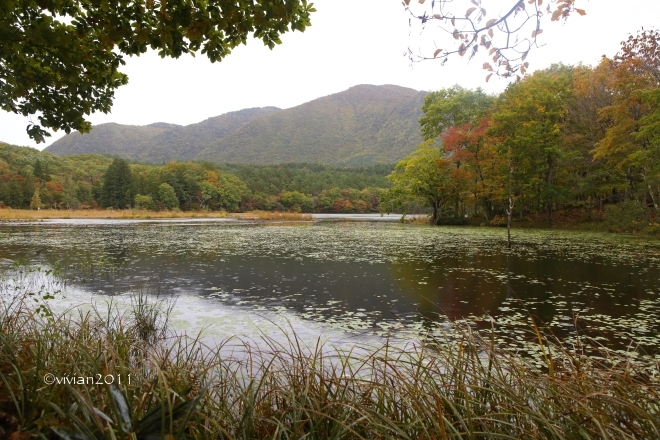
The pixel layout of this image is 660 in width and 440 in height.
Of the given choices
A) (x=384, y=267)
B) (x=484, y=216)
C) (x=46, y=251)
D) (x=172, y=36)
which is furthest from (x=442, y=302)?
(x=484, y=216)

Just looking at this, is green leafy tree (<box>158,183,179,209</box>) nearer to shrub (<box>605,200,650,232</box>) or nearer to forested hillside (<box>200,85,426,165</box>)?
shrub (<box>605,200,650,232</box>)

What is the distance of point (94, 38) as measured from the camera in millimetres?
4488

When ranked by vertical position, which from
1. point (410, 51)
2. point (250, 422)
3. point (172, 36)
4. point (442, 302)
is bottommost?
point (442, 302)

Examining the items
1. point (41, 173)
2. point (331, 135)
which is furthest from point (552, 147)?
point (331, 135)

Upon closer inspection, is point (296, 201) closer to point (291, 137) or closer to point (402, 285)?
point (402, 285)

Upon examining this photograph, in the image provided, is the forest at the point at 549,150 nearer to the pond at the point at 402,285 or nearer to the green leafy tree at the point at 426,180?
the green leafy tree at the point at 426,180

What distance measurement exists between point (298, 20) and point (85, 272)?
29.3ft

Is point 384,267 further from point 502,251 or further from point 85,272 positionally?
point 85,272

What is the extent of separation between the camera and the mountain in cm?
14948

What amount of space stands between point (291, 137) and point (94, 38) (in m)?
168

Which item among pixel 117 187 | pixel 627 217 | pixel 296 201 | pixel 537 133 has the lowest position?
pixel 627 217

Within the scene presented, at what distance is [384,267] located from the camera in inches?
451

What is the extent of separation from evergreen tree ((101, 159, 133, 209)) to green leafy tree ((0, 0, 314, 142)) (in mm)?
71813

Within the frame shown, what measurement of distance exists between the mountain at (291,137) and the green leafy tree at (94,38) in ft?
463
